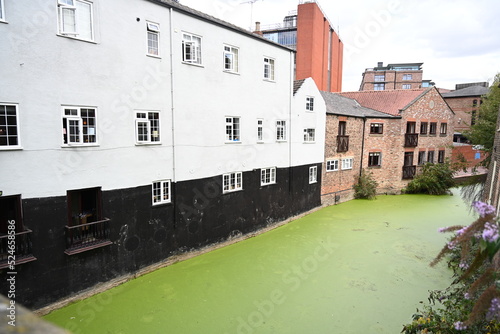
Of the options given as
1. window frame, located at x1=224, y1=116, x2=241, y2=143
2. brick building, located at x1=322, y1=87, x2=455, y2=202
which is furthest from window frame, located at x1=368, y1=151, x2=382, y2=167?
window frame, located at x1=224, y1=116, x2=241, y2=143

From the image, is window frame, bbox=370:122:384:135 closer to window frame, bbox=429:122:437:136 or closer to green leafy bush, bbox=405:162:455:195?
green leafy bush, bbox=405:162:455:195

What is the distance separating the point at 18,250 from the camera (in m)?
8.03

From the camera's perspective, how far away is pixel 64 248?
8.81 meters

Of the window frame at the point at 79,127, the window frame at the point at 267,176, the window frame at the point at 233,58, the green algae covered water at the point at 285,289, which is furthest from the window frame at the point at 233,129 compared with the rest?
the window frame at the point at 79,127

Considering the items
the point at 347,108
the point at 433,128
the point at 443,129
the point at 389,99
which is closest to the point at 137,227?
the point at 347,108

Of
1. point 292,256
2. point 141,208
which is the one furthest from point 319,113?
point 141,208

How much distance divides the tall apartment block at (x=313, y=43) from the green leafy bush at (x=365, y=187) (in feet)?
46.0

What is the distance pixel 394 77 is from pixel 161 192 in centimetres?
5657

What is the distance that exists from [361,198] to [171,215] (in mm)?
15496

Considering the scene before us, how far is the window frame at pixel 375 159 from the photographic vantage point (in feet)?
77.4

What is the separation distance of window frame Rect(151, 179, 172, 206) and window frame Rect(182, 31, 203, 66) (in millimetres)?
4365

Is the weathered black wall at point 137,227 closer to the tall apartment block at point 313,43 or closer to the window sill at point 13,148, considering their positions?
the window sill at point 13,148

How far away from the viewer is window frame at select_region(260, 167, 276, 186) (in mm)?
15466

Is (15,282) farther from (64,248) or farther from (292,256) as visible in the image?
(292,256)
